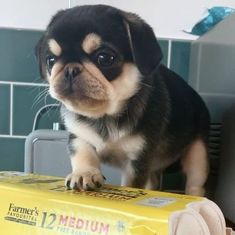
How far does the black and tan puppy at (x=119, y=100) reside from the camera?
2.17 ft

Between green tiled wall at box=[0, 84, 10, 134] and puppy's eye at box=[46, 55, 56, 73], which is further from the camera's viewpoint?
green tiled wall at box=[0, 84, 10, 134]

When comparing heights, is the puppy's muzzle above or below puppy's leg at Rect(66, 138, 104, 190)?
above

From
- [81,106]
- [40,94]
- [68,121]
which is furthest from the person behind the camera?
[40,94]

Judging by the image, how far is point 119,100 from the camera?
0.74 metres

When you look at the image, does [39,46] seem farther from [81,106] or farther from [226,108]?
[226,108]

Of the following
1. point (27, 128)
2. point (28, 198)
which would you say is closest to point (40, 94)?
point (27, 128)

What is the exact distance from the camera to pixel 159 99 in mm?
824

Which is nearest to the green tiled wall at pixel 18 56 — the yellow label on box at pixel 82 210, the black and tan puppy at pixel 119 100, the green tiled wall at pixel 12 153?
the green tiled wall at pixel 12 153

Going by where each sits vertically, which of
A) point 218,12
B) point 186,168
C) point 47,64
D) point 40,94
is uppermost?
point 218,12

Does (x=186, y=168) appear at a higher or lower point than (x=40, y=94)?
lower

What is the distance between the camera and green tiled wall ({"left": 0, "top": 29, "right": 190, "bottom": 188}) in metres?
1.15

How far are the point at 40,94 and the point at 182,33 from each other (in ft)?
1.33

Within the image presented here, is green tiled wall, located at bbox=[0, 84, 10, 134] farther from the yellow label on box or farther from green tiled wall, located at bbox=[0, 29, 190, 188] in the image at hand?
the yellow label on box

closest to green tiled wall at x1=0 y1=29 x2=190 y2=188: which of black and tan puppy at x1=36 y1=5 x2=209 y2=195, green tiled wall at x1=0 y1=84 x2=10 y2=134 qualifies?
green tiled wall at x1=0 y1=84 x2=10 y2=134
